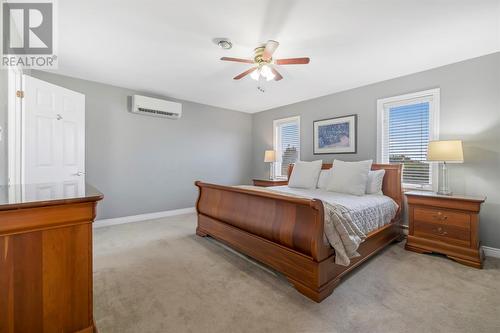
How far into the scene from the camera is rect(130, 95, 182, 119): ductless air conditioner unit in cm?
396

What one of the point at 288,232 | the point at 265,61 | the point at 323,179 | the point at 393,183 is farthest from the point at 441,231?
the point at 265,61

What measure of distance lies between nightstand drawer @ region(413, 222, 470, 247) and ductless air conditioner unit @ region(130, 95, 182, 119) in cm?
435

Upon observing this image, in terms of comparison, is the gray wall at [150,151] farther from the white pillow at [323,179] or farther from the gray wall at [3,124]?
the white pillow at [323,179]

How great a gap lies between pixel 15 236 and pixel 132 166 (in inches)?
127

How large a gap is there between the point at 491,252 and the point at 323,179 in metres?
2.13

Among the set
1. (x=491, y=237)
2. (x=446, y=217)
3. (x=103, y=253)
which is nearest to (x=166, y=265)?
(x=103, y=253)

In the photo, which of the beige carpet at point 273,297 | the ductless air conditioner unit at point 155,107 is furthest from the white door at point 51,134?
the beige carpet at point 273,297

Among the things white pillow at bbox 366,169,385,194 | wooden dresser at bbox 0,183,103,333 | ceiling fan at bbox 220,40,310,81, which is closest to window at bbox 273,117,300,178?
white pillow at bbox 366,169,385,194

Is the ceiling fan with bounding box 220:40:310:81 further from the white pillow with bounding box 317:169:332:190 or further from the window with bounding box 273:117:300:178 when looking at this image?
the window with bounding box 273:117:300:178

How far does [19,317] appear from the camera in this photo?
1.09 m

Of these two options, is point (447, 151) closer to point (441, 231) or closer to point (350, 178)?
point (441, 231)

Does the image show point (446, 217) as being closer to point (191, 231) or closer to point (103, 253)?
point (191, 231)

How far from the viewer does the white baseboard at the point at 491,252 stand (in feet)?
8.65

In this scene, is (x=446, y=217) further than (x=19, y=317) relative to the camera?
Yes
